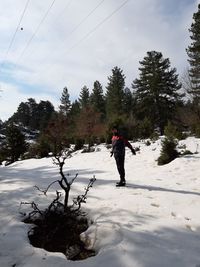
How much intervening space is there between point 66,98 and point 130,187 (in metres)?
69.3

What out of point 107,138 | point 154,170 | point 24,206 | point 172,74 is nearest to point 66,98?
point 172,74

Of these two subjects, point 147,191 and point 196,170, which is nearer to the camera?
point 147,191

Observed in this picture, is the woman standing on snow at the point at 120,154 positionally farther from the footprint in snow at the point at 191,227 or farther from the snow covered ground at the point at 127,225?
the footprint in snow at the point at 191,227

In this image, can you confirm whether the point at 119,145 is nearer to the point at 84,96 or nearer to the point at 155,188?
the point at 155,188

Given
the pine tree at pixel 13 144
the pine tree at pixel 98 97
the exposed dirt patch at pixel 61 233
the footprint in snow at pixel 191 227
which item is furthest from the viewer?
the pine tree at pixel 98 97

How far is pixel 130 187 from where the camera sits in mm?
8188

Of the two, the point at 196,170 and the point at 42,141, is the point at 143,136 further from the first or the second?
the point at 196,170

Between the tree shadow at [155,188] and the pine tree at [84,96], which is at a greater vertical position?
the pine tree at [84,96]

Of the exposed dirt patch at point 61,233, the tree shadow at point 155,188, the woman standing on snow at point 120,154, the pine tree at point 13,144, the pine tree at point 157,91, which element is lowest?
the exposed dirt patch at point 61,233

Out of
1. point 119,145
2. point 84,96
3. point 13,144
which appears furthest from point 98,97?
point 119,145

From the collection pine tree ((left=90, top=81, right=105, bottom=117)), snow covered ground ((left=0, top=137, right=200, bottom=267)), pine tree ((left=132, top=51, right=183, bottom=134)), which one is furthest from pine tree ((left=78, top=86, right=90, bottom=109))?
snow covered ground ((left=0, top=137, right=200, bottom=267))

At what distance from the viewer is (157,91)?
4500cm

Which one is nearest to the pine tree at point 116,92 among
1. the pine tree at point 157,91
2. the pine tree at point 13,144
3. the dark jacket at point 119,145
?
the pine tree at point 157,91

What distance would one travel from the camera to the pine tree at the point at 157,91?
44.6 m
